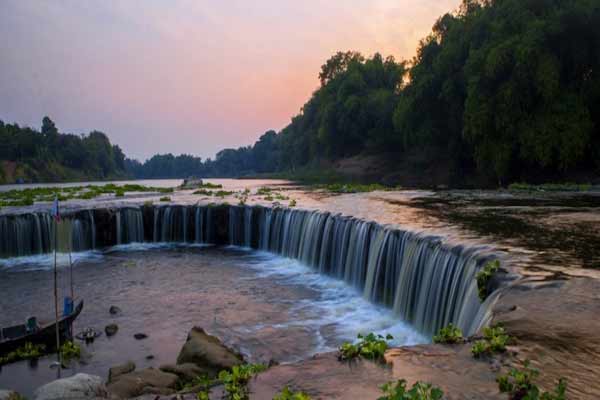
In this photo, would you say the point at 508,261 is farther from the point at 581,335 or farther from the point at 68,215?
the point at 68,215

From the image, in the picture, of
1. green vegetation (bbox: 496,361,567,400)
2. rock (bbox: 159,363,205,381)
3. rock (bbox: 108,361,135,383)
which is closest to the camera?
green vegetation (bbox: 496,361,567,400)

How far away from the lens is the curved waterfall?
10.6 metres

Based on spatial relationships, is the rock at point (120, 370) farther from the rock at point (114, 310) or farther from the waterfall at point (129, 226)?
the waterfall at point (129, 226)

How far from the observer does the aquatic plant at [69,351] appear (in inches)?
395

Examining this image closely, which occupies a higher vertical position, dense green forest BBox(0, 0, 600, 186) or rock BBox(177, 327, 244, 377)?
dense green forest BBox(0, 0, 600, 186)

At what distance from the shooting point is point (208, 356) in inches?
355

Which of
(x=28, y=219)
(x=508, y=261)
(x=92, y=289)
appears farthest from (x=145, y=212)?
(x=508, y=261)

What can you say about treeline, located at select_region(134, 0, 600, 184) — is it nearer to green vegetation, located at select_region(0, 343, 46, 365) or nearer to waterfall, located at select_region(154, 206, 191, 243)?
waterfall, located at select_region(154, 206, 191, 243)

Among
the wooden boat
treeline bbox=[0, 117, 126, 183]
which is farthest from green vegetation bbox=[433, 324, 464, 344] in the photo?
treeline bbox=[0, 117, 126, 183]

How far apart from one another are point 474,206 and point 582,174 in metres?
18.2

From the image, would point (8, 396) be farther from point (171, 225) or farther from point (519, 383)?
point (171, 225)

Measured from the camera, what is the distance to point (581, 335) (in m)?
5.70

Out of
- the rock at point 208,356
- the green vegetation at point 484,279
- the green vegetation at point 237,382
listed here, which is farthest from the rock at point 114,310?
the green vegetation at point 484,279

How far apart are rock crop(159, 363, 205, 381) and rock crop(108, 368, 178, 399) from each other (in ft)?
0.63
